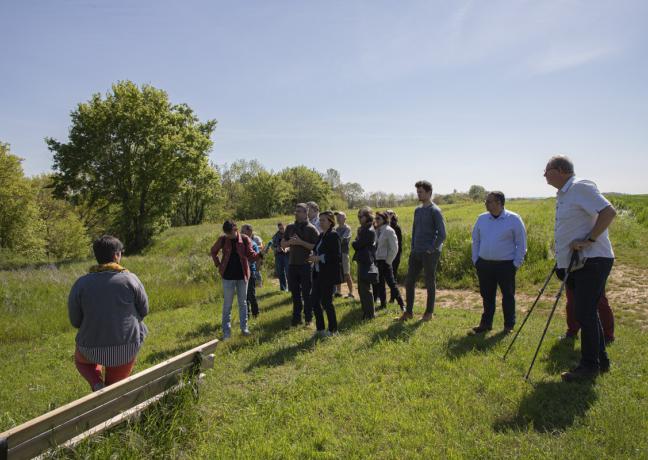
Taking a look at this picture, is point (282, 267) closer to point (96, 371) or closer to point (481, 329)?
point (481, 329)

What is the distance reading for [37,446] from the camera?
2.55 m

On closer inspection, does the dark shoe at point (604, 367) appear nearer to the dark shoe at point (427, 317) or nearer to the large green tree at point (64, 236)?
the dark shoe at point (427, 317)

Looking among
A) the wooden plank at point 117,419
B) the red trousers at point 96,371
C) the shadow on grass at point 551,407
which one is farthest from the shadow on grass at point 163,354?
the shadow on grass at point 551,407

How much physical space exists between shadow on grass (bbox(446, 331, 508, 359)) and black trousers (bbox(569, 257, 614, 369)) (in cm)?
130

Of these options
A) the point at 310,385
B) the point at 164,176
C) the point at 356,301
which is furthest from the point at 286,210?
the point at 310,385

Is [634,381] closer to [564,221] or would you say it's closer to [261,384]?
[564,221]

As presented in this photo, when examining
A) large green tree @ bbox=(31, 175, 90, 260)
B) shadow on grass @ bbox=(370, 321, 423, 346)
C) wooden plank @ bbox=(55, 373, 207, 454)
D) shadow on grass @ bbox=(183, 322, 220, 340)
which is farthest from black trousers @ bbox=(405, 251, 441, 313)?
large green tree @ bbox=(31, 175, 90, 260)

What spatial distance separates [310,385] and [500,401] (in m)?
2.08

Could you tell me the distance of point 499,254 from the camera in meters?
5.92

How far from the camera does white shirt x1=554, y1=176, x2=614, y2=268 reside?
4066mm

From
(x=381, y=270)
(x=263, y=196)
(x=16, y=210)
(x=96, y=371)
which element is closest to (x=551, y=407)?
(x=381, y=270)

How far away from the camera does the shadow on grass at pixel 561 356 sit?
4649mm

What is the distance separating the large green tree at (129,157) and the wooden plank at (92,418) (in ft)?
87.4

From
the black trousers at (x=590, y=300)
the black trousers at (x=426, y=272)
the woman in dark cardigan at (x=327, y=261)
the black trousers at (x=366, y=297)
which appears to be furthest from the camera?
the black trousers at (x=366, y=297)
